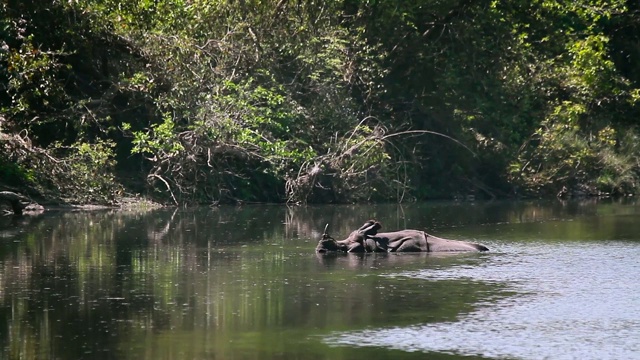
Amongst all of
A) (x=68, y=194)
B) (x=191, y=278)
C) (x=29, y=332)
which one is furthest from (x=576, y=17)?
(x=29, y=332)

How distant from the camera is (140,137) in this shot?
28609mm

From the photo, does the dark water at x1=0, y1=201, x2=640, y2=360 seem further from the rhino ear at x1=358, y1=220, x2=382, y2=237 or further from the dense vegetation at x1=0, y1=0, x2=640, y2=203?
the dense vegetation at x1=0, y1=0, x2=640, y2=203

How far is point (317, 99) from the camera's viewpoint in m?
32.5

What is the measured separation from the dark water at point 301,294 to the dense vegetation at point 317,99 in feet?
16.2

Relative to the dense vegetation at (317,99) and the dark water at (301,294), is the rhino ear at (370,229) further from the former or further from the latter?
the dense vegetation at (317,99)

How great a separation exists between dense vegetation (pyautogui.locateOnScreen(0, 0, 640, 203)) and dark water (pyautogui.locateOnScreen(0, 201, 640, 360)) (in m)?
4.94

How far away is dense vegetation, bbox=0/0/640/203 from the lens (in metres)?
28.3

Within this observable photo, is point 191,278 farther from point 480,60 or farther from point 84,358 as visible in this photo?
point 480,60

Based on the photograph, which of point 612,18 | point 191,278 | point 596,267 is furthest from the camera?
point 612,18

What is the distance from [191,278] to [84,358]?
5.37 m

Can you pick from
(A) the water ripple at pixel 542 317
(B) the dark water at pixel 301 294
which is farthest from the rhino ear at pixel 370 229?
(A) the water ripple at pixel 542 317

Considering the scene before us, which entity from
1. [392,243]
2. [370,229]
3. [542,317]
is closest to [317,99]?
[392,243]

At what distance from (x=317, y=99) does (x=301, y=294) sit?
18.3m

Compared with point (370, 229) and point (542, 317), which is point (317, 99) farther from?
point (542, 317)
